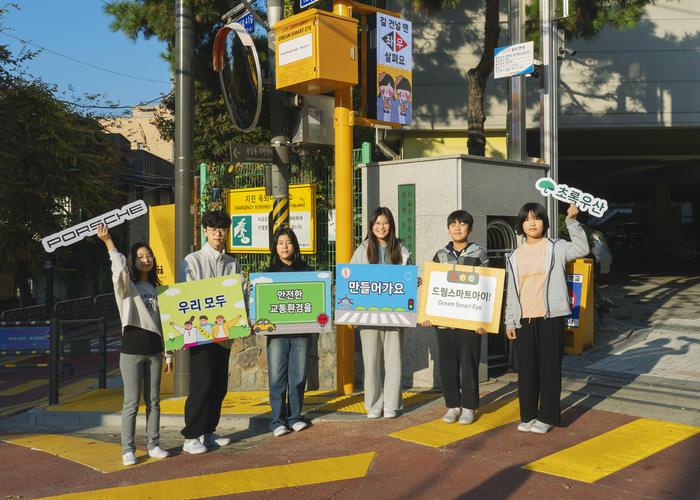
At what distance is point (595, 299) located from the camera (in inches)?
430

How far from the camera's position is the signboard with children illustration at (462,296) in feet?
18.1

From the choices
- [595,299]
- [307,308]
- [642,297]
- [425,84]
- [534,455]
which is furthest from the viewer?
[425,84]

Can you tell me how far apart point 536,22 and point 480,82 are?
168 centimetres

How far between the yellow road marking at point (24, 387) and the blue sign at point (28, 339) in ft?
5.35

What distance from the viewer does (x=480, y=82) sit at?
13258mm

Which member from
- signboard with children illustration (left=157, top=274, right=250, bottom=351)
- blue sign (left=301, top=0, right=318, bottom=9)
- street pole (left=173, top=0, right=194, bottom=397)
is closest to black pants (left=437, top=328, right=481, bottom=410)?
signboard with children illustration (left=157, top=274, right=250, bottom=351)

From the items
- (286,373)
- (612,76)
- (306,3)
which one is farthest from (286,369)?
(612,76)

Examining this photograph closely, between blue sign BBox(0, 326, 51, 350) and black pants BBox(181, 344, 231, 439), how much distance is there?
5615mm

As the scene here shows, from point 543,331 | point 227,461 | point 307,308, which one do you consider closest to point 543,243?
point 543,331

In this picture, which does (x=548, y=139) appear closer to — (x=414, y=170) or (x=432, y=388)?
(x=414, y=170)

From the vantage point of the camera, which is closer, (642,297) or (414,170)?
(414,170)

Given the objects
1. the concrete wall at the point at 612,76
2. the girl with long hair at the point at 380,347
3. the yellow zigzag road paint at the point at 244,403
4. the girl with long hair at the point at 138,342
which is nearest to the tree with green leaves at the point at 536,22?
the concrete wall at the point at 612,76

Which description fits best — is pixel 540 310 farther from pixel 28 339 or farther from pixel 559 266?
pixel 28 339

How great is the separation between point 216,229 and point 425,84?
13.6m
